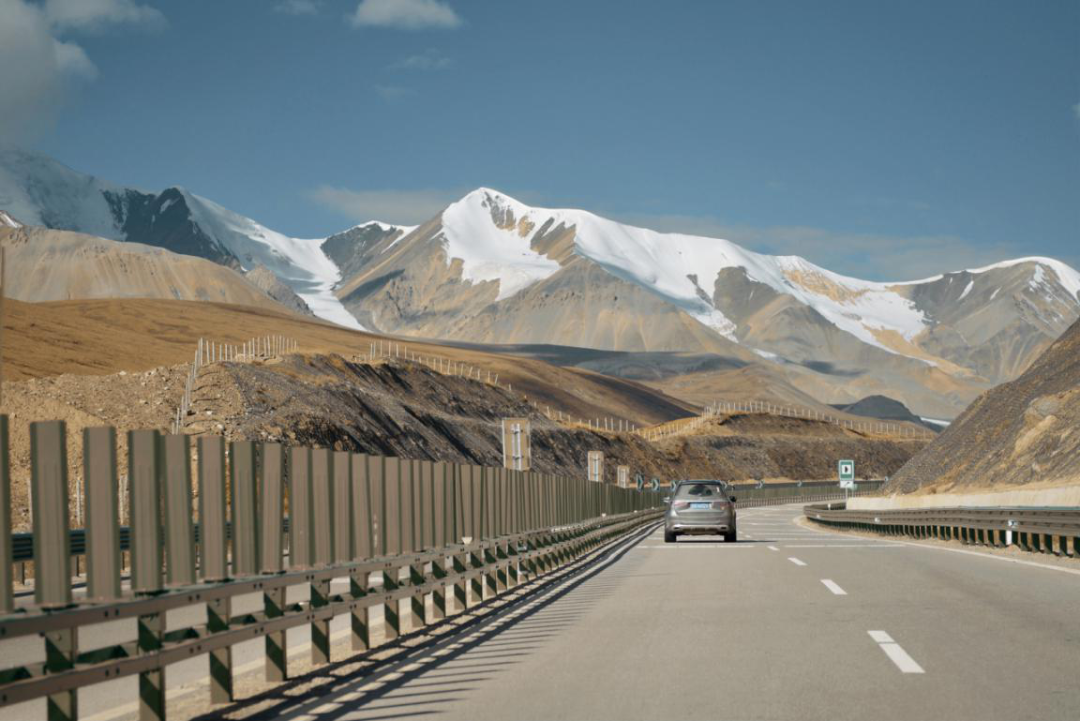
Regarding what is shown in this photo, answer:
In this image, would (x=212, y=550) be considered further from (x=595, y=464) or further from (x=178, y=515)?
(x=595, y=464)

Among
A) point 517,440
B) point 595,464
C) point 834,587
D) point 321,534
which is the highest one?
point 517,440

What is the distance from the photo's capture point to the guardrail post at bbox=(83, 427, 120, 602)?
7477mm

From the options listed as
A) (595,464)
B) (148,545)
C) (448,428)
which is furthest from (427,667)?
(448,428)

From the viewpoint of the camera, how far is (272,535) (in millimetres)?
10055

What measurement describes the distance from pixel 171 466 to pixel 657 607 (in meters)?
8.44

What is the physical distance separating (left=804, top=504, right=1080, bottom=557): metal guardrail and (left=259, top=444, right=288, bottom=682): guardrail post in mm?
17505

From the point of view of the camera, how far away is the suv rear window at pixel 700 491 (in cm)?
3341

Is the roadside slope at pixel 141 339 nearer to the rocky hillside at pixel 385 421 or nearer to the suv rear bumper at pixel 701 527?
the rocky hillside at pixel 385 421

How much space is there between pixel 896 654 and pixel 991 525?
19.9 meters

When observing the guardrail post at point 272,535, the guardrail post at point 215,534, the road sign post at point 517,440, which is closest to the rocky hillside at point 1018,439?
the road sign post at point 517,440

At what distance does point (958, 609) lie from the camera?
14.6 m

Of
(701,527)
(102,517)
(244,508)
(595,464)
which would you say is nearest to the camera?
(102,517)

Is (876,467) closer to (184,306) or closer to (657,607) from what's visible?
(184,306)

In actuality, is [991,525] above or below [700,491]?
below
